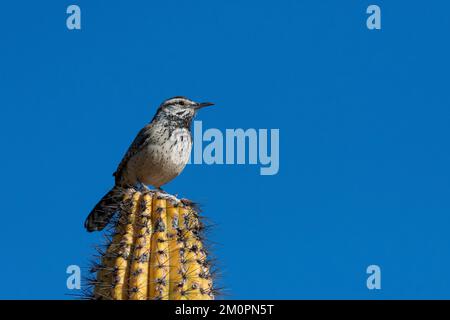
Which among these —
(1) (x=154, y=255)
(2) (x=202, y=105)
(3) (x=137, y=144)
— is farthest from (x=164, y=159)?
(1) (x=154, y=255)

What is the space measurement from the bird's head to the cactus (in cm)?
302

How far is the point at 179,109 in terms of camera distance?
991 centimetres

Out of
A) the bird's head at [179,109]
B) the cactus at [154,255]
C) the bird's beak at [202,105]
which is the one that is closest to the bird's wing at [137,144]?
the bird's head at [179,109]

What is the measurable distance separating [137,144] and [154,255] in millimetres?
3584

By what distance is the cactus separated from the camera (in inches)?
243

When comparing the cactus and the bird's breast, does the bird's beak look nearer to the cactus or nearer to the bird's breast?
the bird's breast

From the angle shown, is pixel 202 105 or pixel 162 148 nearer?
pixel 162 148

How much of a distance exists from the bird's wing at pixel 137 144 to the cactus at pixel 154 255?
2.85 meters

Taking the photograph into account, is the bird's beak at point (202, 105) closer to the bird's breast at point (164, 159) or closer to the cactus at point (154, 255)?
the bird's breast at point (164, 159)

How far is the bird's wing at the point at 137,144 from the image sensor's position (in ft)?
32.0

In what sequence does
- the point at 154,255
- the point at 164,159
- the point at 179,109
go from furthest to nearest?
1. the point at 179,109
2. the point at 164,159
3. the point at 154,255

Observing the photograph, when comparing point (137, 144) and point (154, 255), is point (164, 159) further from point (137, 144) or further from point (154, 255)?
point (154, 255)

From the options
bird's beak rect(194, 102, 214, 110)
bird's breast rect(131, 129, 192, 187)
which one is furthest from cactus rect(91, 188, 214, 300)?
bird's beak rect(194, 102, 214, 110)
